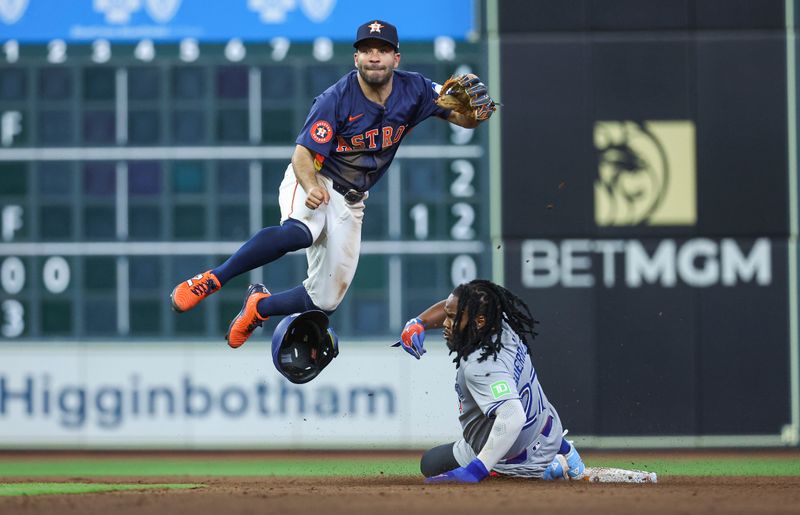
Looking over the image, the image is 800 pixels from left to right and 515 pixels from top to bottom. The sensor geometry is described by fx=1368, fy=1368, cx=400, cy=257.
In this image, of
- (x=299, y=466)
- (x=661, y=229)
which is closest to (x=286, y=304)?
(x=299, y=466)

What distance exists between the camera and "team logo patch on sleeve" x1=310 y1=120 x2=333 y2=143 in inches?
266

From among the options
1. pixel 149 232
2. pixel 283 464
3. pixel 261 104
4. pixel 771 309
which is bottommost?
pixel 283 464

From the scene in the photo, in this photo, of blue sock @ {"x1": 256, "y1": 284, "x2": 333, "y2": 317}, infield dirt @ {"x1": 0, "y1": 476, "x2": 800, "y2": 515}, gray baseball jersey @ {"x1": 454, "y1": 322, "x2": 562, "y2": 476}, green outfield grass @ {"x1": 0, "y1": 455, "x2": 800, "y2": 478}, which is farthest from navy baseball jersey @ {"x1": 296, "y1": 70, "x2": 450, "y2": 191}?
green outfield grass @ {"x1": 0, "y1": 455, "x2": 800, "y2": 478}

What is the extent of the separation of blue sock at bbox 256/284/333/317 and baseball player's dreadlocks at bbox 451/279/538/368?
80 cm

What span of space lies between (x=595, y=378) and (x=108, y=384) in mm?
3809

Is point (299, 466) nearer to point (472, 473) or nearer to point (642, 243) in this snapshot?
point (642, 243)

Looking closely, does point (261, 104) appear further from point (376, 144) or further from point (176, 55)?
point (376, 144)

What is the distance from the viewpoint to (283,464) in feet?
34.1

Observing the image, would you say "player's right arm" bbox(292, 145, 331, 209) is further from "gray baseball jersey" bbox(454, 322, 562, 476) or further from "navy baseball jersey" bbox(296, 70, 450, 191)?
"gray baseball jersey" bbox(454, 322, 562, 476)

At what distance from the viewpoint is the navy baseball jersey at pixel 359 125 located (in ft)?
22.3

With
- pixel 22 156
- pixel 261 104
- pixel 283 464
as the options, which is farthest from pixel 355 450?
pixel 22 156

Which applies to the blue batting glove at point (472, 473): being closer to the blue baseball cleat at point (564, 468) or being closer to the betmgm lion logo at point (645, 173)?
the blue baseball cleat at point (564, 468)

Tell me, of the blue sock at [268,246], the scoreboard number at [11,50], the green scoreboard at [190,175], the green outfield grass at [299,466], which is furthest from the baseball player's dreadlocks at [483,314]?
the scoreboard number at [11,50]

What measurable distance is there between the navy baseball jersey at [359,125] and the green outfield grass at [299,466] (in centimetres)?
263
